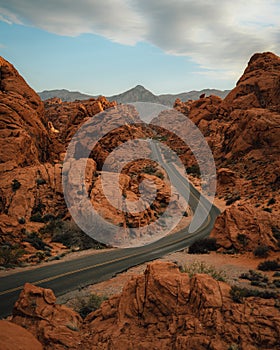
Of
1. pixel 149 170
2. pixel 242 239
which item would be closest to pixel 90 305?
pixel 242 239

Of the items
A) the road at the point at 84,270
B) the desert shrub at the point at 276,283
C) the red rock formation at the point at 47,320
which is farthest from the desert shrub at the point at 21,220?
the desert shrub at the point at 276,283

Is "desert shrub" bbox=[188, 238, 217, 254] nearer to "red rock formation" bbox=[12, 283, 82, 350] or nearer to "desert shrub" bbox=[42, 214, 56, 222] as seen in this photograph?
"red rock formation" bbox=[12, 283, 82, 350]

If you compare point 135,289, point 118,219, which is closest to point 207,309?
point 135,289

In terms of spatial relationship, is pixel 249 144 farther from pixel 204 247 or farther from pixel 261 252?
pixel 261 252

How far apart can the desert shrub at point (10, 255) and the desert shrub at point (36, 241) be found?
1.55m

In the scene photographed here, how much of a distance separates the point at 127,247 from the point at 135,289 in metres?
13.7

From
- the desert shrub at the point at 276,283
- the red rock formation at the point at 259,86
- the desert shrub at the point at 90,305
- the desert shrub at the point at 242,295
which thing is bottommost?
the desert shrub at the point at 90,305

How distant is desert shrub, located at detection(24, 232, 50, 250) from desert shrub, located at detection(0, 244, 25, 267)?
5.09ft

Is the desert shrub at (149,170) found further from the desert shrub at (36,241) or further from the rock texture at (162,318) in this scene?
the rock texture at (162,318)

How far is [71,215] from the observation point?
24984 mm

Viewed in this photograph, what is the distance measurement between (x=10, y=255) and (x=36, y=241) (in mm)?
3423

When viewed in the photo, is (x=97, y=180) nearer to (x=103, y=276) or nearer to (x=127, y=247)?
(x=127, y=247)

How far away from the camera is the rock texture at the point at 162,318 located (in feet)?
20.1

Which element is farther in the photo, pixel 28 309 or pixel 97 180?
pixel 97 180
